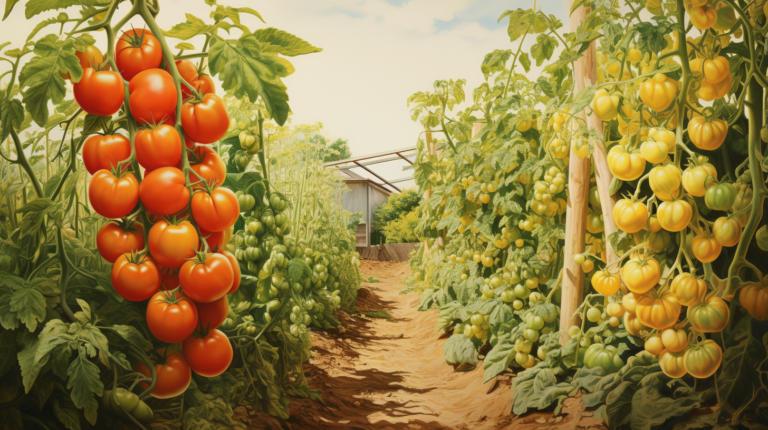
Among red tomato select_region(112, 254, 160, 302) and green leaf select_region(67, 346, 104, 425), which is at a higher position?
red tomato select_region(112, 254, 160, 302)

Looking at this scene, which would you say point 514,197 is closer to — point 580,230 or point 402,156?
point 580,230

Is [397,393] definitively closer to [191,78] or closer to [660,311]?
[660,311]

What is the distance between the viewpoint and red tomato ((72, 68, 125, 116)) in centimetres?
107

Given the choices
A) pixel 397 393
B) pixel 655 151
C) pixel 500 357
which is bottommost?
pixel 397 393

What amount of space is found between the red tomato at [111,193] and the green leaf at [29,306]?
215mm

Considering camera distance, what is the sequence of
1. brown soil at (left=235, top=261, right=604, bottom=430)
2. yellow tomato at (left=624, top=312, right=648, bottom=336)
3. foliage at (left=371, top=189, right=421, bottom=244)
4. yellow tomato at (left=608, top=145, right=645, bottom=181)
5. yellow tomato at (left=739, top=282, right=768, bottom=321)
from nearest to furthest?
yellow tomato at (left=739, top=282, right=768, bottom=321)
yellow tomato at (left=608, top=145, right=645, bottom=181)
yellow tomato at (left=624, top=312, right=648, bottom=336)
brown soil at (left=235, top=261, right=604, bottom=430)
foliage at (left=371, top=189, right=421, bottom=244)

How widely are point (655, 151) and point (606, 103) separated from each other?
30 cm

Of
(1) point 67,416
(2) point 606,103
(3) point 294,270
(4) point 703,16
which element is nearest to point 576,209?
(2) point 606,103

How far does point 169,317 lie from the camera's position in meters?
1.12

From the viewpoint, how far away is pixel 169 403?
1.32 m

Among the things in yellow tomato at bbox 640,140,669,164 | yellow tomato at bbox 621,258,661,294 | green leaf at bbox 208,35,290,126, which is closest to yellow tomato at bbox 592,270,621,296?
yellow tomato at bbox 621,258,661,294

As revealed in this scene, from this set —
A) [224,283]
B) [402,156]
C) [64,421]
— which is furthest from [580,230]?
[402,156]

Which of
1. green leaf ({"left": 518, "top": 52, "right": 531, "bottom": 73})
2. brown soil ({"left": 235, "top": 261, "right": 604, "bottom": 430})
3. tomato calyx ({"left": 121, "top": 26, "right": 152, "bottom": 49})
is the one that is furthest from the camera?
green leaf ({"left": 518, "top": 52, "right": 531, "bottom": 73})

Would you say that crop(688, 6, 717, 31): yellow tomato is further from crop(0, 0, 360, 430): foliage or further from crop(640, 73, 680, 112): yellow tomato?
crop(0, 0, 360, 430): foliage
